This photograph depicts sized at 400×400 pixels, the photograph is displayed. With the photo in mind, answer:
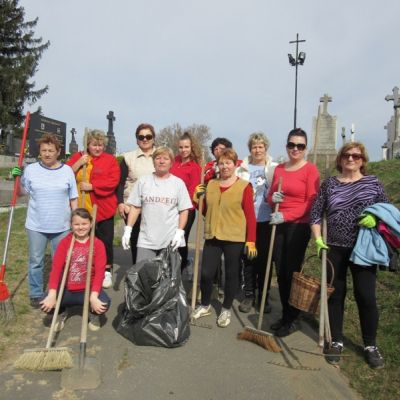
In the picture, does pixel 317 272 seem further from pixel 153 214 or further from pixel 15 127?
pixel 15 127

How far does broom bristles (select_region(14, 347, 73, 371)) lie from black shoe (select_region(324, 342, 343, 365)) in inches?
81.0

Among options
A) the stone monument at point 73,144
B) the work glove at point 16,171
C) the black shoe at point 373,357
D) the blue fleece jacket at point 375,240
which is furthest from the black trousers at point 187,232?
the stone monument at point 73,144

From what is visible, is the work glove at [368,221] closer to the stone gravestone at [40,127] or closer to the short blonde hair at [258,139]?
the short blonde hair at [258,139]

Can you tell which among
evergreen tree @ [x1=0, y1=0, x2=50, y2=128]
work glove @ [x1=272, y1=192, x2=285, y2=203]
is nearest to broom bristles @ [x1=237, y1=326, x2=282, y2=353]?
work glove @ [x1=272, y1=192, x2=285, y2=203]

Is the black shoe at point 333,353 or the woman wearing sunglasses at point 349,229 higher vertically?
the woman wearing sunglasses at point 349,229

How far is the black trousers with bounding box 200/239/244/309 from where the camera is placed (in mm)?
3881

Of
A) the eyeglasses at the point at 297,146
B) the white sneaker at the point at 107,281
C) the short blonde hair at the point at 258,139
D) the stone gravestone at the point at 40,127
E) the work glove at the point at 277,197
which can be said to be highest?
the stone gravestone at the point at 40,127

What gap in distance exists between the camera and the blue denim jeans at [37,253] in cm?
401

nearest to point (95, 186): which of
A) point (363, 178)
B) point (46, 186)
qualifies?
point (46, 186)

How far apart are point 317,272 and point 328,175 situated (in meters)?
2.57

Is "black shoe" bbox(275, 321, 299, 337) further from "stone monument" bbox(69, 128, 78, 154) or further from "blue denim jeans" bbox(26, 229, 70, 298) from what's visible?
"stone monument" bbox(69, 128, 78, 154)

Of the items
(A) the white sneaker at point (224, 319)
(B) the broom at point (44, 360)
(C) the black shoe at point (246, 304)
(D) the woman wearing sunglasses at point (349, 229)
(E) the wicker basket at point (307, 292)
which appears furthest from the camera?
(C) the black shoe at point (246, 304)

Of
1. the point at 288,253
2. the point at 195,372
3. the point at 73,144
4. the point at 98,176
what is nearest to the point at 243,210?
the point at 288,253

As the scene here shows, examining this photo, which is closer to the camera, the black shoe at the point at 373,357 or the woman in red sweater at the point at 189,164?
the black shoe at the point at 373,357
